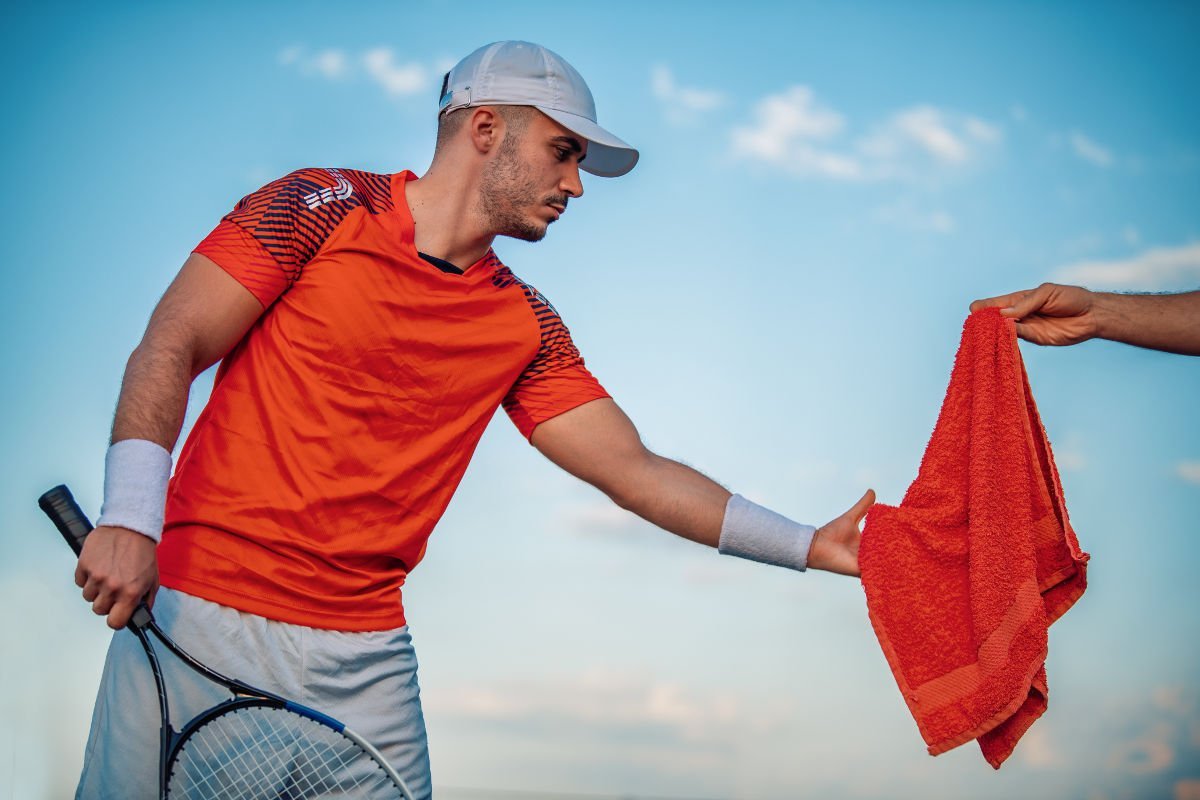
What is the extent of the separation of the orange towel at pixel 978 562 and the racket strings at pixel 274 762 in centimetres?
168

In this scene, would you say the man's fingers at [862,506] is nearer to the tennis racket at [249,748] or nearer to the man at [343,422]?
the man at [343,422]

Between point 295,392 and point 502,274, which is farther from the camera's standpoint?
point 502,274

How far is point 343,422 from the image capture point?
3795 mm

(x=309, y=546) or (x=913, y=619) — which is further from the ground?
(x=309, y=546)

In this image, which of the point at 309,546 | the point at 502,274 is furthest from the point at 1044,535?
the point at 309,546

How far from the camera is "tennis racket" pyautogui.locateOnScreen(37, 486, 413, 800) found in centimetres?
329

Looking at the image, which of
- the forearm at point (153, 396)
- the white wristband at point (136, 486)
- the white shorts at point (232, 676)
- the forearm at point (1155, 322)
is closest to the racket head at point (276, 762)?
the white shorts at point (232, 676)

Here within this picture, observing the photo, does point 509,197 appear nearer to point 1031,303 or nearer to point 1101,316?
point 1031,303

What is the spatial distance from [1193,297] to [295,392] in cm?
313

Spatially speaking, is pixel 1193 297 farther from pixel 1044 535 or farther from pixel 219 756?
pixel 219 756

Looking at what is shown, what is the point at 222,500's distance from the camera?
367 cm

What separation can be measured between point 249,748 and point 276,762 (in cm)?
9

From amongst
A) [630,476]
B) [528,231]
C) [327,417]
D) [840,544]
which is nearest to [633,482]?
[630,476]

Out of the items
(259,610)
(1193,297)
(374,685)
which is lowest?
(1193,297)
